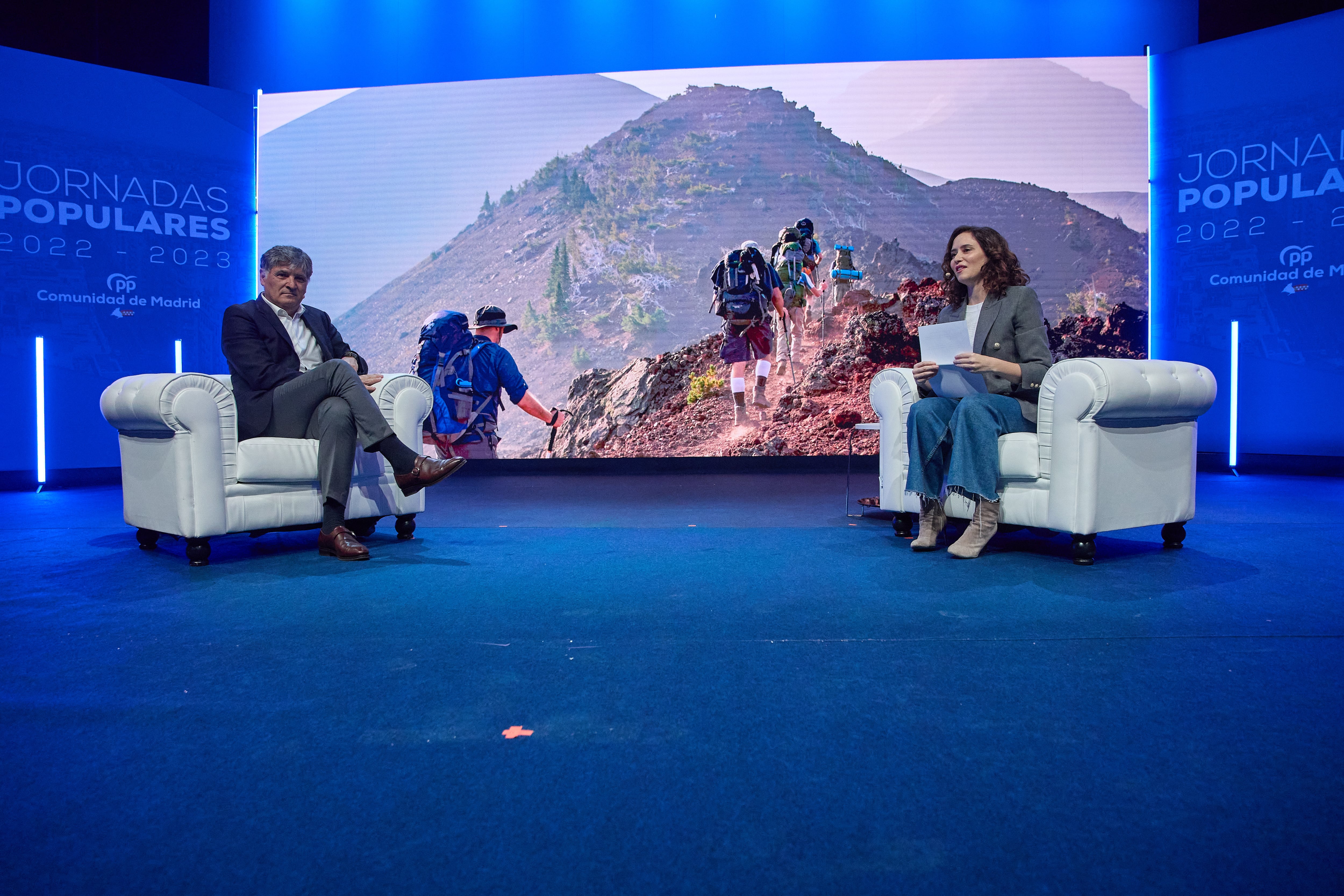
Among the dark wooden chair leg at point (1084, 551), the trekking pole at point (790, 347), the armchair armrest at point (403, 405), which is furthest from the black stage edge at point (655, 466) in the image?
the dark wooden chair leg at point (1084, 551)

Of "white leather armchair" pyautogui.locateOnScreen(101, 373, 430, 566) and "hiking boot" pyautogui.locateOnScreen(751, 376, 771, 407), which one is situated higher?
"hiking boot" pyautogui.locateOnScreen(751, 376, 771, 407)

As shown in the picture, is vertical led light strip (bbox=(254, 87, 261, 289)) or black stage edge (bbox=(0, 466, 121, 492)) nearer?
black stage edge (bbox=(0, 466, 121, 492))

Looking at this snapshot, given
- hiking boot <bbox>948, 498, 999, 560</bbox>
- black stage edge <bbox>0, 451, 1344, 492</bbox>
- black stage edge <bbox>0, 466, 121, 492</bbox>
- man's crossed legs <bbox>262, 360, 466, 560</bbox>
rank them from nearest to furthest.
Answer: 1. hiking boot <bbox>948, 498, 999, 560</bbox>
2. man's crossed legs <bbox>262, 360, 466, 560</bbox>
3. black stage edge <bbox>0, 466, 121, 492</bbox>
4. black stage edge <bbox>0, 451, 1344, 492</bbox>

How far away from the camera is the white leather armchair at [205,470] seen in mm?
2879

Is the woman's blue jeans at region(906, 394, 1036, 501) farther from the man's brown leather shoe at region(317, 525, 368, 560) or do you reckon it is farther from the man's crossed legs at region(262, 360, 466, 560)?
the man's brown leather shoe at region(317, 525, 368, 560)

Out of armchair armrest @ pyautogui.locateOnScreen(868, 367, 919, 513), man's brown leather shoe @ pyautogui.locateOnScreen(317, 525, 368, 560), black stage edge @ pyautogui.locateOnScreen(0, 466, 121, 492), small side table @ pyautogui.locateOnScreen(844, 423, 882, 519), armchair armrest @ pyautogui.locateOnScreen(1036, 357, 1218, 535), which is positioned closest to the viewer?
armchair armrest @ pyautogui.locateOnScreen(1036, 357, 1218, 535)

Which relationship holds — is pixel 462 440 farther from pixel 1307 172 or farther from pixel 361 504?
pixel 1307 172

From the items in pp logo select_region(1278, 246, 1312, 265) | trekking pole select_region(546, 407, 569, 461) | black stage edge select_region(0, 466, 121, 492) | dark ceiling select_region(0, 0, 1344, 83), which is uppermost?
dark ceiling select_region(0, 0, 1344, 83)

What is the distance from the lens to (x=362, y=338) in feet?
23.0

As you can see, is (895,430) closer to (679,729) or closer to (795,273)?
(679,729)

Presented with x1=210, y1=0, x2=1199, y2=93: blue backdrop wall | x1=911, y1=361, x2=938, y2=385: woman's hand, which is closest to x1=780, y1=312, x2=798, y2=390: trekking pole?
x1=210, y1=0, x2=1199, y2=93: blue backdrop wall

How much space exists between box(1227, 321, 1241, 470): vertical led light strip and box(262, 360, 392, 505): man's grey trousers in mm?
5827

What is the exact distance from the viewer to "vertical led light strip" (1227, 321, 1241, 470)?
6215 mm

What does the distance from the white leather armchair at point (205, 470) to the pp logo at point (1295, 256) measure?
6016mm
